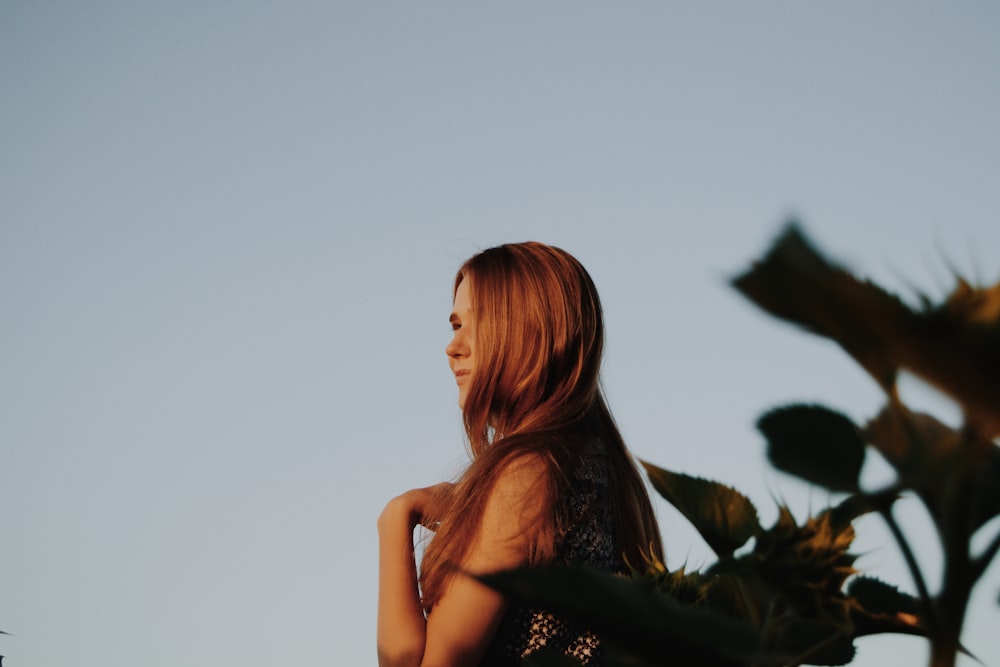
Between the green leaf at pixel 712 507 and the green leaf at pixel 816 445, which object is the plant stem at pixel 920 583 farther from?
the green leaf at pixel 712 507

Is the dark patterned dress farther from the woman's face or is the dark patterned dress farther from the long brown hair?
the woman's face

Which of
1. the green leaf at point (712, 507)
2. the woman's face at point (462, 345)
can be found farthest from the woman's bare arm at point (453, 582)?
the green leaf at point (712, 507)

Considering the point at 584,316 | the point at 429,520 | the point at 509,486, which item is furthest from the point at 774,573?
the point at 584,316

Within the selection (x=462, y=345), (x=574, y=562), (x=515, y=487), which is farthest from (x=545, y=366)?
(x=574, y=562)

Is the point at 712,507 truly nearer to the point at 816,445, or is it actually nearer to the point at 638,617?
the point at 816,445

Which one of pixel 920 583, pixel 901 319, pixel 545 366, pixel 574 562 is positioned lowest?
pixel 574 562

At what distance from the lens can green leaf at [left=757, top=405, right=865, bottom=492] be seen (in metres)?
0.98

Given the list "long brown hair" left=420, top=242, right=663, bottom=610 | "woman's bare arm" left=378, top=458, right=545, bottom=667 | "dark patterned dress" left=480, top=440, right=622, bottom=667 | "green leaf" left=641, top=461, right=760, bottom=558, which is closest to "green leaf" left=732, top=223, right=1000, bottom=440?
"green leaf" left=641, top=461, right=760, bottom=558

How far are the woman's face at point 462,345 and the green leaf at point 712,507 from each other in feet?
8.05

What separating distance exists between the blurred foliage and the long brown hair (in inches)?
87.5

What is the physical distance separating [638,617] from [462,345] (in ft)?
9.81

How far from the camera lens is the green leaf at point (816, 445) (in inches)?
38.5

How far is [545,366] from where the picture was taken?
3.64m

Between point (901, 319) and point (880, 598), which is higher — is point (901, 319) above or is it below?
above
